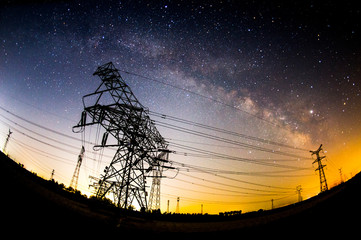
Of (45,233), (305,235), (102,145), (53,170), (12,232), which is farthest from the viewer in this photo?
(53,170)

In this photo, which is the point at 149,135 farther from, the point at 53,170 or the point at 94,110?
the point at 53,170

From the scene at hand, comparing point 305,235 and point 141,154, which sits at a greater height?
point 141,154

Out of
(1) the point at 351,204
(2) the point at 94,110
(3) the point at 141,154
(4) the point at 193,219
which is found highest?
(2) the point at 94,110

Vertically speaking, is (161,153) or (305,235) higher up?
(161,153)

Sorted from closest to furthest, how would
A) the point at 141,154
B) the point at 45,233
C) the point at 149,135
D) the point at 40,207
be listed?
1. the point at 45,233
2. the point at 40,207
3. the point at 141,154
4. the point at 149,135

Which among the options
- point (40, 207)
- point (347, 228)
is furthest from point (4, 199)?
point (347, 228)

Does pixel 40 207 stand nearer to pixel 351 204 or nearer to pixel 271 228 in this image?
pixel 271 228

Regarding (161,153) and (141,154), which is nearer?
(141,154)

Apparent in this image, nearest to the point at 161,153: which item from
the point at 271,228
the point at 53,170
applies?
the point at 271,228

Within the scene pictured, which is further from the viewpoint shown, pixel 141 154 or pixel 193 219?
pixel 141 154
